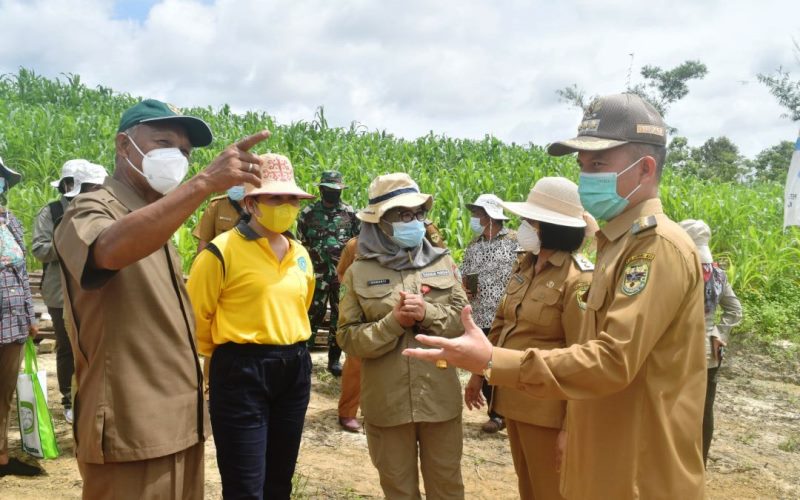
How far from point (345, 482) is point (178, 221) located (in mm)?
2938

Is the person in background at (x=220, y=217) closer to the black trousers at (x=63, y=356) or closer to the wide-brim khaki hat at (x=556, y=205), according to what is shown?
the black trousers at (x=63, y=356)

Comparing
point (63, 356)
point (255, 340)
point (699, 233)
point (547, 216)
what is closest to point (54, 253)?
point (63, 356)

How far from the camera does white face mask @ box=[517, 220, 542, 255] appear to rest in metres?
3.31

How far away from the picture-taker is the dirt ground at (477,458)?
13.4 feet

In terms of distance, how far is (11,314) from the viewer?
399 centimetres

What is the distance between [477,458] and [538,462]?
1960 mm

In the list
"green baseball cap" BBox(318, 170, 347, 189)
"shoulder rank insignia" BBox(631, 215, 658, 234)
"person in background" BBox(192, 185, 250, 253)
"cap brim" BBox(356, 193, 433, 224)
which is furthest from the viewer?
"green baseball cap" BBox(318, 170, 347, 189)

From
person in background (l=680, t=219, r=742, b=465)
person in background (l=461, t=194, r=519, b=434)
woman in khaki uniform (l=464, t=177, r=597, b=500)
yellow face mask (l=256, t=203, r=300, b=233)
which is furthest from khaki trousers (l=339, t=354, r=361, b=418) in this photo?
person in background (l=680, t=219, r=742, b=465)

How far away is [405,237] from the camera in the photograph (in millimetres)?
3424

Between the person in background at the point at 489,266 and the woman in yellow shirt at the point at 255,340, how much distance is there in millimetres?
2563

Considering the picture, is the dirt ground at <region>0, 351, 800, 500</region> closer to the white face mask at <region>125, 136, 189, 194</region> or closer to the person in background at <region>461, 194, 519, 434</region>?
the person in background at <region>461, 194, 519, 434</region>

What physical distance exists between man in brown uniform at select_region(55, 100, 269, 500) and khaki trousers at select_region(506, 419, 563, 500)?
5.01ft

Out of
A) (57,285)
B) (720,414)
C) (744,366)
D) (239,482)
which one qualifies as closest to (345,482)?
(239,482)

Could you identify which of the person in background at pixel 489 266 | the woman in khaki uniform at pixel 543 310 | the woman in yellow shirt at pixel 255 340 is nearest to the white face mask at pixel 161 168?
the woman in yellow shirt at pixel 255 340
